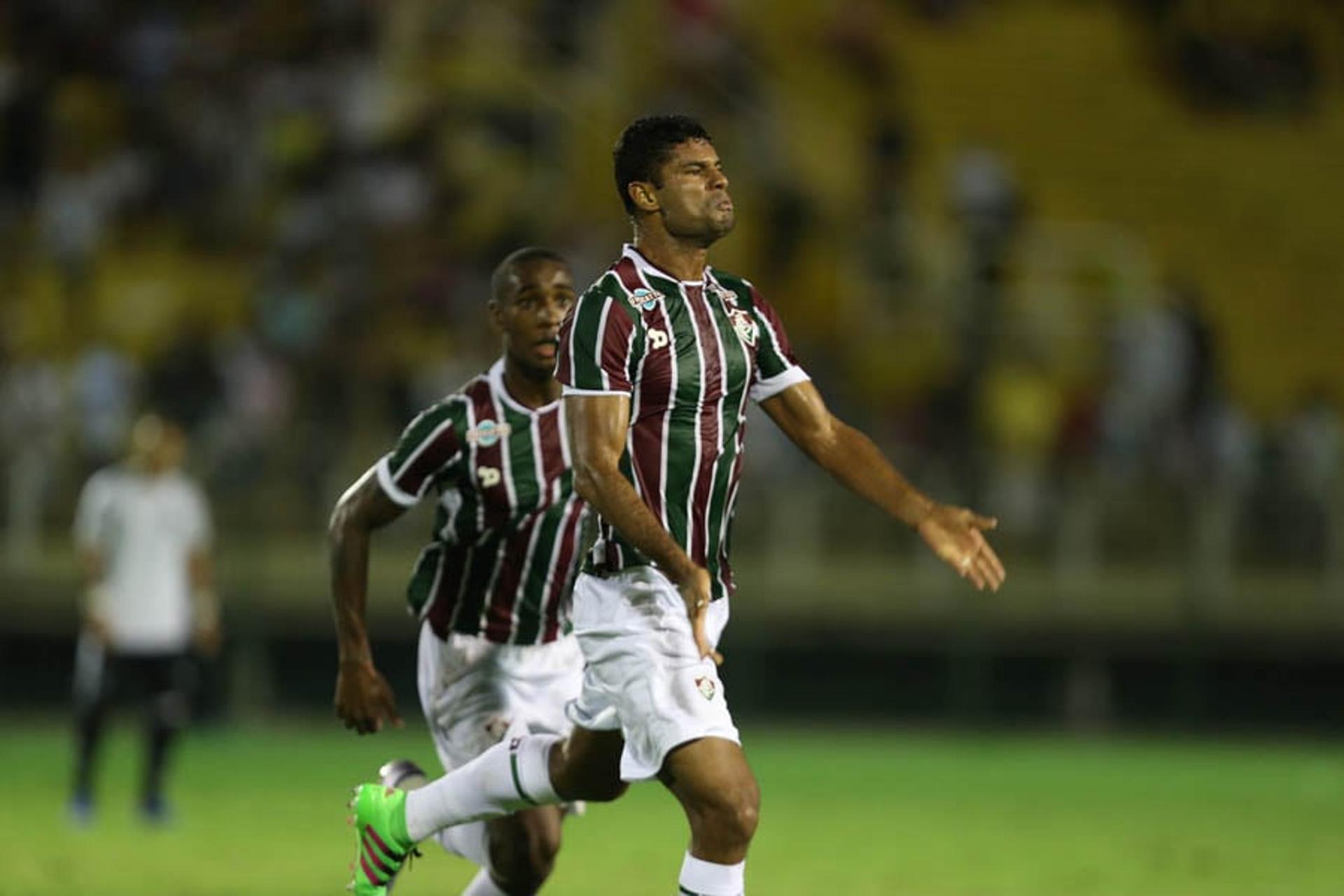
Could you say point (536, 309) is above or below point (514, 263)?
below

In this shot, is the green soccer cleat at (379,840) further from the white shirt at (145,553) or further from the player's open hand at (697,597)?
the white shirt at (145,553)

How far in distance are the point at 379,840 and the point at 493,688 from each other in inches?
27.1

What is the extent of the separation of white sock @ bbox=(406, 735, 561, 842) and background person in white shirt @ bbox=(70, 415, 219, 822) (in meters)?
6.43

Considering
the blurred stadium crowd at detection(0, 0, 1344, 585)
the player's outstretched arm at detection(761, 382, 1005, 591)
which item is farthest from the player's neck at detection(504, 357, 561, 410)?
the blurred stadium crowd at detection(0, 0, 1344, 585)

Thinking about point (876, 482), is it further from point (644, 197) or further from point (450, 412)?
point (450, 412)

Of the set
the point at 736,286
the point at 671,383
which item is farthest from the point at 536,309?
the point at 671,383

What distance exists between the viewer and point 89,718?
43.9 feet

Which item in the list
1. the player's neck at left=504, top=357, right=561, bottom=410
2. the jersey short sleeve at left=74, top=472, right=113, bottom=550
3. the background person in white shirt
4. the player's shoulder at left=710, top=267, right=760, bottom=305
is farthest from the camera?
the jersey short sleeve at left=74, top=472, right=113, bottom=550

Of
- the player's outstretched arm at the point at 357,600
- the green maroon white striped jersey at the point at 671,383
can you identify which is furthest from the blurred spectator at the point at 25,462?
the green maroon white striped jersey at the point at 671,383

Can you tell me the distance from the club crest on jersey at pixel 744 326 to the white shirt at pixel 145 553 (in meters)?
7.67

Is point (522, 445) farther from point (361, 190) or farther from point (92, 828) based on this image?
point (361, 190)

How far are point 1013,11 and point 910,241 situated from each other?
630 cm

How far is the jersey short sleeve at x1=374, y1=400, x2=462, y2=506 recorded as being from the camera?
24.5 feet

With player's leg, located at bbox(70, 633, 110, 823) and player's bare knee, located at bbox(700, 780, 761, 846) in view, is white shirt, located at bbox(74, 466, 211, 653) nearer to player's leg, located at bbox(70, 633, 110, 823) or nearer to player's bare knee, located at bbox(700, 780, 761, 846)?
player's leg, located at bbox(70, 633, 110, 823)
